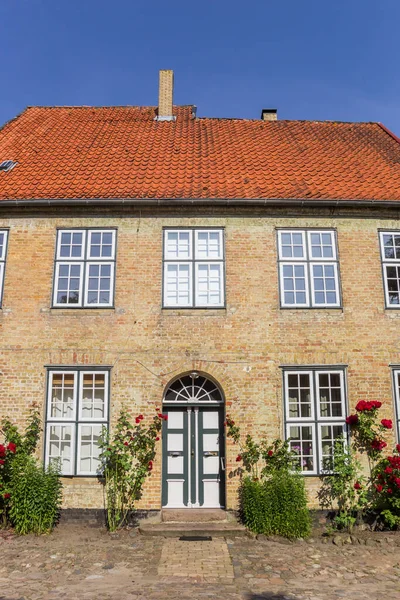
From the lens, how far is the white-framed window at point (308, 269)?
36.3ft

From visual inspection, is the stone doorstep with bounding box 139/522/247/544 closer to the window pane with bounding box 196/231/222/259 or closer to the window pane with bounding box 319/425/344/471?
the window pane with bounding box 319/425/344/471

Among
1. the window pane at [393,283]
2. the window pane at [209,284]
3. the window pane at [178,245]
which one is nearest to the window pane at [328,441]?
the window pane at [393,283]

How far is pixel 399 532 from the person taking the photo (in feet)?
31.6

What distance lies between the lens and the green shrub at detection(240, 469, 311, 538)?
9.32 meters

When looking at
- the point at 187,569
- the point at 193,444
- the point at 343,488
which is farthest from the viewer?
the point at 193,444

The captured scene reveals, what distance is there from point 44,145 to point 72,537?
10.4 metres

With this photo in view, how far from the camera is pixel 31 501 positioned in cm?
938

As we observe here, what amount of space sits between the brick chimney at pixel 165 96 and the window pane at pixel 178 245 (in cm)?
629

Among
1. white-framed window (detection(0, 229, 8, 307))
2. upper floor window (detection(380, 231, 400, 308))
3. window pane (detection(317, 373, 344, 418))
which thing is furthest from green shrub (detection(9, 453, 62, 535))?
upper floor window (detection(380, 231, 400, 308))

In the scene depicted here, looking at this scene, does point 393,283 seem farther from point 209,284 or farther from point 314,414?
point 209,284

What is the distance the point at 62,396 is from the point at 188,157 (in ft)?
23.7

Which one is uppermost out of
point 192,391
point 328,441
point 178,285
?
point 178,285

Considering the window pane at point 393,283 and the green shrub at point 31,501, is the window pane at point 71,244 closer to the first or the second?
the green shrub at point 31,501

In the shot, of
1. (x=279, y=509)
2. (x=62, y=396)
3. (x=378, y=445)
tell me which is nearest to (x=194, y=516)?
(x=279, y=509)
